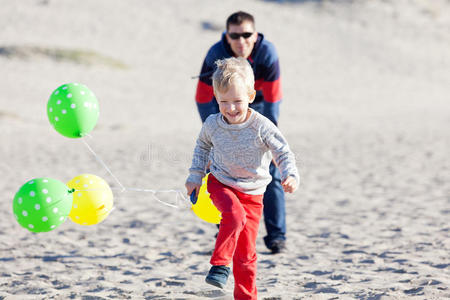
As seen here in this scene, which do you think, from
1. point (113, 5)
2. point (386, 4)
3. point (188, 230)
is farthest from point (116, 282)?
point (386, 4)

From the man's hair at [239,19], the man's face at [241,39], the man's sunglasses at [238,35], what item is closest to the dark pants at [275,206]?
the man's face at [241,39]

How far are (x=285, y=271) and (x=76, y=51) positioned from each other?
19893 mm

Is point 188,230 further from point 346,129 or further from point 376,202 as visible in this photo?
point 346,129

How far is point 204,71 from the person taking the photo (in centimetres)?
451

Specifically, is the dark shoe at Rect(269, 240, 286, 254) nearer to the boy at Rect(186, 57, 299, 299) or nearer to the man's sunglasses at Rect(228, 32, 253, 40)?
the boy at Rect(186, 57, 299, 299)

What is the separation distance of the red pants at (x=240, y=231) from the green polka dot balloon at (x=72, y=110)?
3.65ft

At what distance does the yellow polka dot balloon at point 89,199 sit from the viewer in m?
3.79

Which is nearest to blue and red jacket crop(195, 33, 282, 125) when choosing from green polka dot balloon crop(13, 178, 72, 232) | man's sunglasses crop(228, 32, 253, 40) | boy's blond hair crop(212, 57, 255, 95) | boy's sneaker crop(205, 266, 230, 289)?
man's sunglasses crop(228, 32, 253, 40)

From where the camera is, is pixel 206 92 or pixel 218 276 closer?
pixel 218 276

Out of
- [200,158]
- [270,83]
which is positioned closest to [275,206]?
[270,83]

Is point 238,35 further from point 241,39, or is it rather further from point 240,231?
point 240,231

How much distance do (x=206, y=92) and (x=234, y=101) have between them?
4.68ft

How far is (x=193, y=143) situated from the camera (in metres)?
12.9

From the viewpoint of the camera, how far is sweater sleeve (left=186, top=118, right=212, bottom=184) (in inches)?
132
